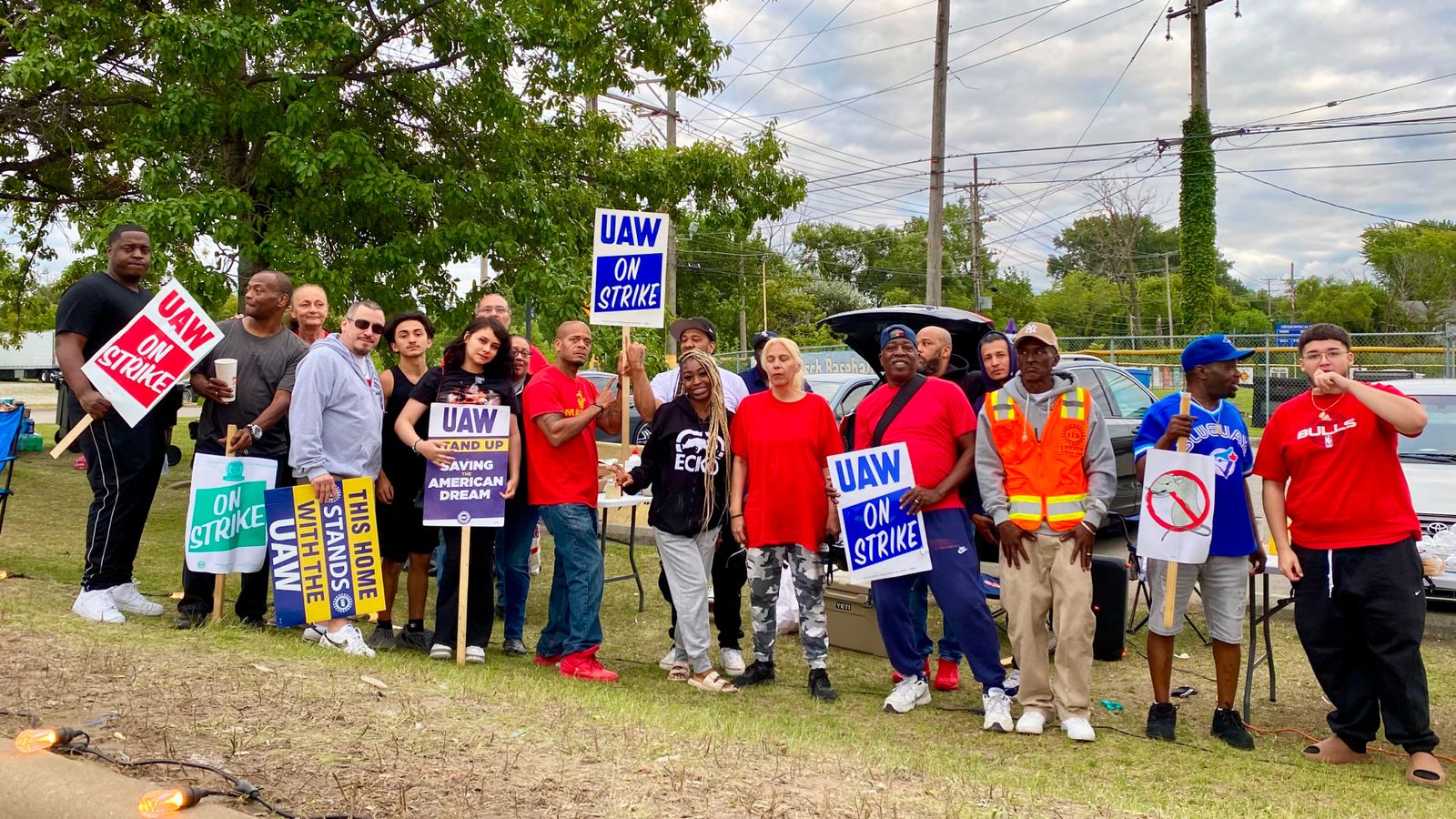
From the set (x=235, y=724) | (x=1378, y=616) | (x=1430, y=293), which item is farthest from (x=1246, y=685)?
(x=1430, y=293)

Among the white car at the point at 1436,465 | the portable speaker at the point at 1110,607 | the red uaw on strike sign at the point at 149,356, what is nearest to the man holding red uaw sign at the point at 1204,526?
the portable speaker at the point at 1110,607

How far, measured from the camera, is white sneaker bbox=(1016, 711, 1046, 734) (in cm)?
555

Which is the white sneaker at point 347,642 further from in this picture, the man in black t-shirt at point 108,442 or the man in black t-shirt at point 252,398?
the man in black t-shirt at point 108,442

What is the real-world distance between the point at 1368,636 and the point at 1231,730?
77 cm

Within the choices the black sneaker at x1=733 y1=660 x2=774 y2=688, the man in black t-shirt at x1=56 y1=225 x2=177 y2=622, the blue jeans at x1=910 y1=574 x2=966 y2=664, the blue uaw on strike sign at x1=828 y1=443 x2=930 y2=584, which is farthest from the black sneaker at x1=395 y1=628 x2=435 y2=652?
the blue jeans at x1=910 y1=574 x2=966 y2=664

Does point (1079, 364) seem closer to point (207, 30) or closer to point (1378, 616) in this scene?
point (1378, 616)

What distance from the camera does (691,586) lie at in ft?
21.0

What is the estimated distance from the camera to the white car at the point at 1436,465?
7.86 metres

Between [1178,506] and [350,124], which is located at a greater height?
[350,124]

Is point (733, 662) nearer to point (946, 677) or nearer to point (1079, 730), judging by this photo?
point (946, 677)

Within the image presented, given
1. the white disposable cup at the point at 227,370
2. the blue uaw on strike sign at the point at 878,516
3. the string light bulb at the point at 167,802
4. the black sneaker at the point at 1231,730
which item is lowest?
the black sneaker at the point at 1231,730

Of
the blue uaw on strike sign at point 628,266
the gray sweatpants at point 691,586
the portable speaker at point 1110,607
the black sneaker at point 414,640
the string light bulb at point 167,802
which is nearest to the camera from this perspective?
the string light bulb at point 167,802

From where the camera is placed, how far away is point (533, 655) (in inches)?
277

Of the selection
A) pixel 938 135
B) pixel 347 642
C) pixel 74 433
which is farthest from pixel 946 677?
pixel 938 135
